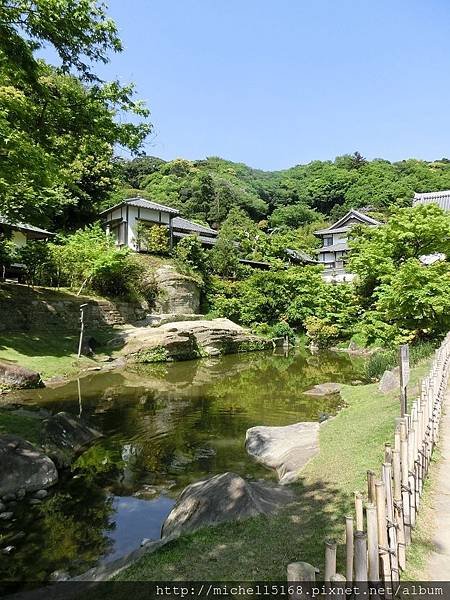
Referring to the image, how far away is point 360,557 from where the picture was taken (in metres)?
3.04

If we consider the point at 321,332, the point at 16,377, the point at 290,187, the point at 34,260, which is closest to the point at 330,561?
the point at 16,377

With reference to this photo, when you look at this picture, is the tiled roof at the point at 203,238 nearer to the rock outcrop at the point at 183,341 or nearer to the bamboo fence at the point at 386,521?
the rock outcrop at the point at 183,341

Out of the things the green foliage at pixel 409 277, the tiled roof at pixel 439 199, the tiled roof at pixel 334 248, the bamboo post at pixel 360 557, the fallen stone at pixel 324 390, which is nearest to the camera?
the bamboo post at pixel 360 557

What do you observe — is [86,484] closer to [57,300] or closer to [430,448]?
[430,448]

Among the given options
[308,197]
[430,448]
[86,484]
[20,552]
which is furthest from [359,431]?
[308,197]

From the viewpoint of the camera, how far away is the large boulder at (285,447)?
810cm

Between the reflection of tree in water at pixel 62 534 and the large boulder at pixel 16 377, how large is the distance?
26.6 ft

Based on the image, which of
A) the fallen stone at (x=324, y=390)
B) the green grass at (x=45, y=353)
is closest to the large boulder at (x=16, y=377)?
the green grass at (x=45, y=353)

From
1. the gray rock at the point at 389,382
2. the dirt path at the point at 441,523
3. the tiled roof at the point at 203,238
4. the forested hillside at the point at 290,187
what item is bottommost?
the dirt path at the point at 441,523

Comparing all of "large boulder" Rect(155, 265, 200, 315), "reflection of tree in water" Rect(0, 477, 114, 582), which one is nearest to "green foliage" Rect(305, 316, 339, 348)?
"large boulder" Rect(155, 265, 200, 315)

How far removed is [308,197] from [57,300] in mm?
61556

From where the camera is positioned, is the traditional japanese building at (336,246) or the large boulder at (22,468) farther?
the traditional japanese building at (336,246)

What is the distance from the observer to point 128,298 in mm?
28672

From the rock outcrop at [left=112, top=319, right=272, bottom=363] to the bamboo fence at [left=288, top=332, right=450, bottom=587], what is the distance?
61.1 feet
